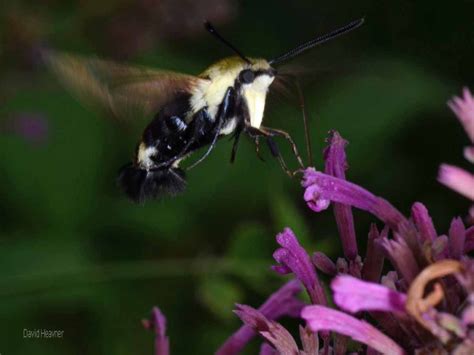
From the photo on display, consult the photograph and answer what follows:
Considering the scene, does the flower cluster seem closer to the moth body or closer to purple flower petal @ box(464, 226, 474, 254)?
purple flower petal @ box(464, 226, 474, 254)

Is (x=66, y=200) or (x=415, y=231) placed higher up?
(x=66, y=200)

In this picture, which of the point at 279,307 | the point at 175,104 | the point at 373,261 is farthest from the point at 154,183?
the point at 373,261

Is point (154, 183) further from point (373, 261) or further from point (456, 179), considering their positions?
point (456, 179)

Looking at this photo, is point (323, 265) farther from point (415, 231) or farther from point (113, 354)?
point (113, 354)

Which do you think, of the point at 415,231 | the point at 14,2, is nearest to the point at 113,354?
the point at 14,2

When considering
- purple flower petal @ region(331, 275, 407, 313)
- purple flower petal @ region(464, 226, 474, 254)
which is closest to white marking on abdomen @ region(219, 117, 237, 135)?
purple flower petal @ region(464, 226, 474, 254)

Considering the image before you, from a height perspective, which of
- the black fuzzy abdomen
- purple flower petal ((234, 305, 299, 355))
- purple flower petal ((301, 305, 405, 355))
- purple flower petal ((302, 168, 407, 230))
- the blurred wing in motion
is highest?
the blurred wing in motion
